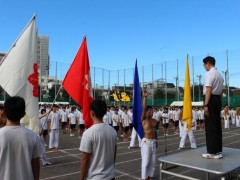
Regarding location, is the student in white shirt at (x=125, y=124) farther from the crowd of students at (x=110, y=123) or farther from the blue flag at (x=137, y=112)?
the blue flag at (x=137, y=112)

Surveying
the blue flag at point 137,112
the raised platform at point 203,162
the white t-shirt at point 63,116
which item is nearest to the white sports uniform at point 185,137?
the blue flag at point 137,112

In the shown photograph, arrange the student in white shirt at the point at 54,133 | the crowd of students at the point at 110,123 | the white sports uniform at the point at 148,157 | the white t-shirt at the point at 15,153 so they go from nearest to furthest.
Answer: the white t-shirt at the point at 15,153 → the white sports uniform at the point at 148,157 → the crowd of students at the point at 110,123 → the student in white shirt at the point at 54,133

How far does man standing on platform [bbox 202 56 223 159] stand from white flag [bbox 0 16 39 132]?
11.4 feet

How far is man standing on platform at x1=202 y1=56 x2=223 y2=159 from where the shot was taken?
5883mm

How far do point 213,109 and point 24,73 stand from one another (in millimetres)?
3893

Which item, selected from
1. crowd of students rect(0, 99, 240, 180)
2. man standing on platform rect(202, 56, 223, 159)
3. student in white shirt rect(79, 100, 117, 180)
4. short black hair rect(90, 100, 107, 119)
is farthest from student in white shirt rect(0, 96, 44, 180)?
man standing on platform rect(202, 56, 223, 159)

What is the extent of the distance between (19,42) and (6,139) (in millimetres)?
3473

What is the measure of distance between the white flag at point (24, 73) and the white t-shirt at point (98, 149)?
242cm

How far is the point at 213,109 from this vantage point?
5926mm

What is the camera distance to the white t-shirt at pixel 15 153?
10.4ft

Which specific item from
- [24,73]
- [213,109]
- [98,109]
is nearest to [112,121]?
[24,73]

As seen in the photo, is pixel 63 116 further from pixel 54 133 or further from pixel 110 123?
pixel 54 133

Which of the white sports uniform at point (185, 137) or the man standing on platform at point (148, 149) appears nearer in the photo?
the man standing on platform at point (148, 149)

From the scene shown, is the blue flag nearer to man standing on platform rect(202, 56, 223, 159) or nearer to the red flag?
the red flag
